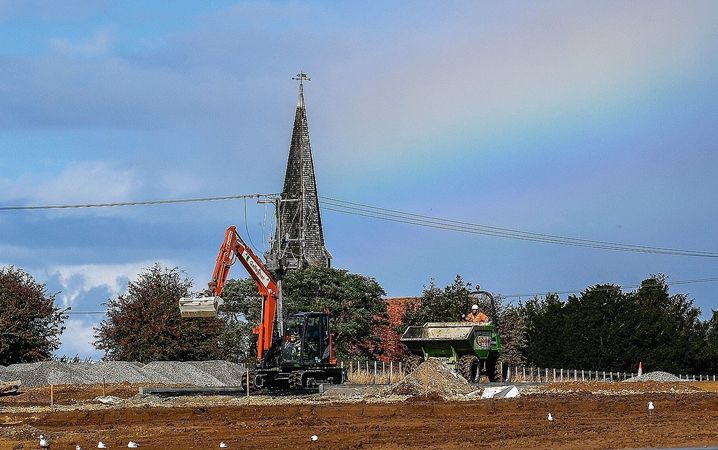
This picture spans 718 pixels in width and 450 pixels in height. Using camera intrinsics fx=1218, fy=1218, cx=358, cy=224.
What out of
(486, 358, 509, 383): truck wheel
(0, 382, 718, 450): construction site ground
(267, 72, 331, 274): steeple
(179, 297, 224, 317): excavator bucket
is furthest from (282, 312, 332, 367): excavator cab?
(267, 72, 331, 274): steeple

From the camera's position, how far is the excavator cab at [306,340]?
4034 centimetres

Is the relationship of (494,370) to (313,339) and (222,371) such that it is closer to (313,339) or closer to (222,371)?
(313,339)

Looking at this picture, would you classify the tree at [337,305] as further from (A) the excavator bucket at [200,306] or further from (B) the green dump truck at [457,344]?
(A) the excavator bucket at [200,306]

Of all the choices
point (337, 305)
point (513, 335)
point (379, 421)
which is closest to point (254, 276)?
point (379, 421)

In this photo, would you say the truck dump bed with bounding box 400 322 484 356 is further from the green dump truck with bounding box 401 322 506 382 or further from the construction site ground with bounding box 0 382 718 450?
the construction site ground with bounding box 0 382 718 450

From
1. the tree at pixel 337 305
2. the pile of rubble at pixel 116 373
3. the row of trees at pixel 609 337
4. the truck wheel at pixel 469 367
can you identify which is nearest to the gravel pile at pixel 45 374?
the pile of rubble at pixel 116 373

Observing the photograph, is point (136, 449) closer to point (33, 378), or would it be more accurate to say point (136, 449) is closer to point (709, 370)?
point (33, 378)

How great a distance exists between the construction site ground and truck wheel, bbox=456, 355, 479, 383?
393 centimetres

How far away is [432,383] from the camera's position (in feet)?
118

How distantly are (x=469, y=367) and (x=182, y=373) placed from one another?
15.2 m

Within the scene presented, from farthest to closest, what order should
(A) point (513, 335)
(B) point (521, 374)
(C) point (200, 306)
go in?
(A) point (513, 335)
(B) point (521, 374)
(C) point (200, 306)

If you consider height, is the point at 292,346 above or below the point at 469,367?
above

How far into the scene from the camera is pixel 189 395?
3725 centimetres

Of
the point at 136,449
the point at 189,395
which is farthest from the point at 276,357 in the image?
the point at 136,449
